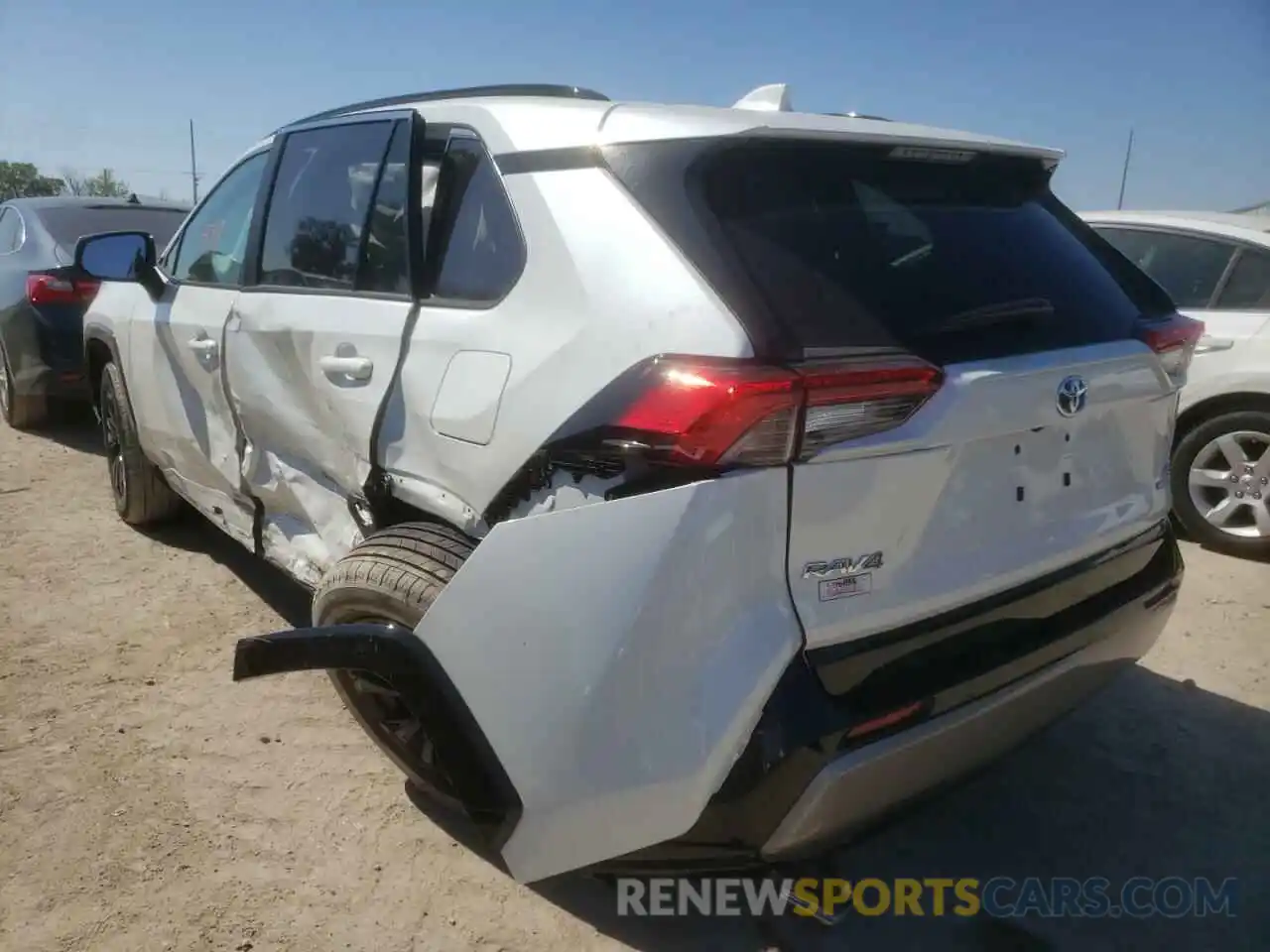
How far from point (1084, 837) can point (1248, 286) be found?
340 centimetres

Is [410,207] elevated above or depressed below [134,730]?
above

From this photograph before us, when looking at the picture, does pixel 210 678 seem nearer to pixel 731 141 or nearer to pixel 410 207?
pixel 410 207

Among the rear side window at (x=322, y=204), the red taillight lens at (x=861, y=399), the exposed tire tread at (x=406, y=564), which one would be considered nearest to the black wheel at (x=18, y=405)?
the rear side window at (x=322, y=204)

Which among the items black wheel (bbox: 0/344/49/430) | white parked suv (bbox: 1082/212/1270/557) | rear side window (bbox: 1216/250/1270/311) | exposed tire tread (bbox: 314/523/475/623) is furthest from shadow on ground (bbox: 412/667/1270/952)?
black wheel (bbox: 0/344/49/430)

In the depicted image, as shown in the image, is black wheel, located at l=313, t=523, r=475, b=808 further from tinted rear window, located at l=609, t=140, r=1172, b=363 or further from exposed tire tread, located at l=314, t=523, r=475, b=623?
tinted rear window, located at l=609, t=140, r=1172, b=363

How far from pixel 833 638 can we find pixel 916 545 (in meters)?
0.25

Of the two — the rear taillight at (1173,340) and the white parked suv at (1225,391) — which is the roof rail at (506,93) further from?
the white parked suv at (1225,391)

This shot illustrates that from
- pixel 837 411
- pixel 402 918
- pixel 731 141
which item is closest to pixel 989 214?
pixel 731 141

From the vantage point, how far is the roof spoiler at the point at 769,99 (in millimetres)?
2309

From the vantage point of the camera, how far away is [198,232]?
3791 millimetres

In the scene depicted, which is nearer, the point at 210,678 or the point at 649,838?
the point at 649,838

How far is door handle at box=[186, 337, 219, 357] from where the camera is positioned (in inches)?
128

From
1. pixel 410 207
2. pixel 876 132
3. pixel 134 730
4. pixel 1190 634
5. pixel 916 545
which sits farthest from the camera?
pixel 1190 634

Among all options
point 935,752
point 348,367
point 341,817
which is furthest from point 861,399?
point 341,817
